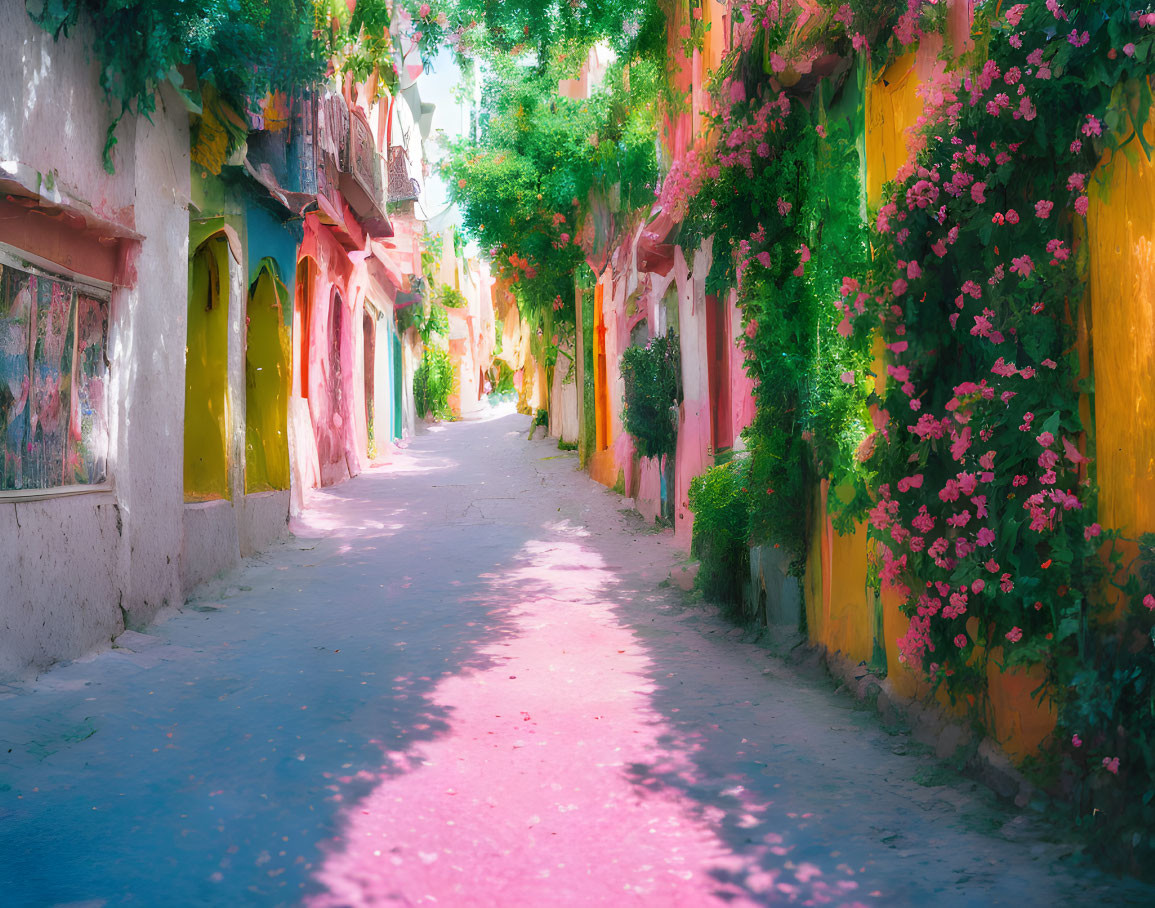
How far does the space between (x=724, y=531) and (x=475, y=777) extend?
3696 millimetres

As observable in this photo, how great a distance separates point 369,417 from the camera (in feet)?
58.7

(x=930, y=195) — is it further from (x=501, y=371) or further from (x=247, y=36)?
(x=501, y=371)

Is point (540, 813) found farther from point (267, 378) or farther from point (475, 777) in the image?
point (267, 378)

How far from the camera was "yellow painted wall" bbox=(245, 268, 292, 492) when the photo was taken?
10.5m

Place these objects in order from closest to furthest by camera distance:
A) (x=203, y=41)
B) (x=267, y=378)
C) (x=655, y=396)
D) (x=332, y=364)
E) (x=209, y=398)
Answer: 1. (x=203, y=41)
2. (x=209, y=398)
3. (x=267, y=378)
4. (x=655, y=396)
5. (x=332, y=364)

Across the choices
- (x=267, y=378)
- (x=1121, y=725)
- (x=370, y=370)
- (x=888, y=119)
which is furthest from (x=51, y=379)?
(x=370, y=370)

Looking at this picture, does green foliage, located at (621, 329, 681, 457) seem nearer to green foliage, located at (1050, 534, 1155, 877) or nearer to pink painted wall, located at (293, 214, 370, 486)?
pink painted wall, located at (293, 214, 370, 486)

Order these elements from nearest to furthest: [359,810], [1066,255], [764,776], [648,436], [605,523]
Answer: [1066,255]
[359,810]
[764,776]
[648,436]
[605,523]

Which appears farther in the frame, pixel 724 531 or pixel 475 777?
pixel 724 531

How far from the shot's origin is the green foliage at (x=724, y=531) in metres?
7.23

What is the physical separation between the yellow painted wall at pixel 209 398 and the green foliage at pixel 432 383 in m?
18.4

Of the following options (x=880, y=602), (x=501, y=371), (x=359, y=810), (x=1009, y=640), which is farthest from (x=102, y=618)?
(x=501, y=371)

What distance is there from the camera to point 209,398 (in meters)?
8.70

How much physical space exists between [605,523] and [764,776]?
8.01 metres
